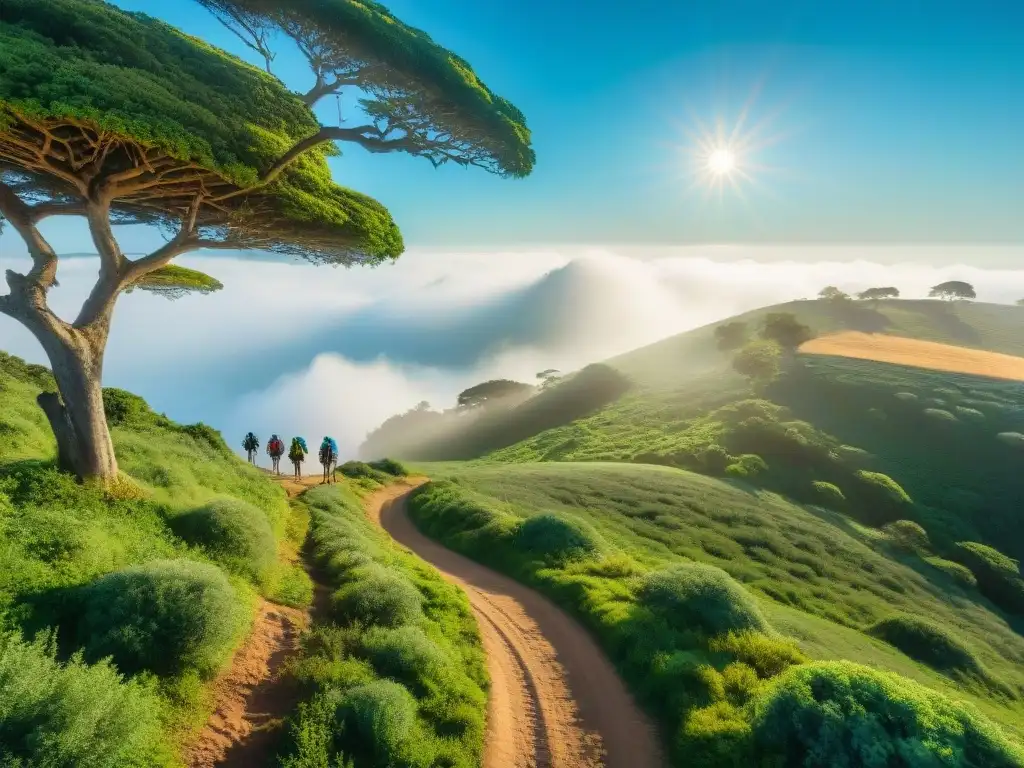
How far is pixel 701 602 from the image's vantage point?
14852 mm

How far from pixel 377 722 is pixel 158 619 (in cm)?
379

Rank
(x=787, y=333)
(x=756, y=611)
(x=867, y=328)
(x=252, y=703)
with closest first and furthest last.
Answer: (x=252, y=703)
(x=756, y=611)
(x=787, y=333)
(x=867, y=328)

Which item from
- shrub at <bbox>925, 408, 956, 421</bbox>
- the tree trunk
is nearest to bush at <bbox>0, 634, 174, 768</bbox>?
the tree trunk

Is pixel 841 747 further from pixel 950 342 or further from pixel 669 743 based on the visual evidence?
A: pixel 950 342

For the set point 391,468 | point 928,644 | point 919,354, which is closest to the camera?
point 928,644

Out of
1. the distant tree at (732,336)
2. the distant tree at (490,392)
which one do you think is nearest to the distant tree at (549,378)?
the distant tree at (490,392)

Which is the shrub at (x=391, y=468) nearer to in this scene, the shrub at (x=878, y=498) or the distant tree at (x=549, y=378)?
the shrub at (x=878, y=498)

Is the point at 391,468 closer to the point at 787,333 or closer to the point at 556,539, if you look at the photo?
the point at 556,539

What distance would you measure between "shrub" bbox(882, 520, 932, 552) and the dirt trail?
39.2 metres

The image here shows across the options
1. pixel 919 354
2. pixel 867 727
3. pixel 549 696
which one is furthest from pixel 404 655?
pixel 919 354

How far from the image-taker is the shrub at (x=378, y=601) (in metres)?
11.6

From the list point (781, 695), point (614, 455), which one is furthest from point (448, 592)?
point (614, 455)

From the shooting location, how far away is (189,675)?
8.11 metres

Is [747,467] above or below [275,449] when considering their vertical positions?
below
